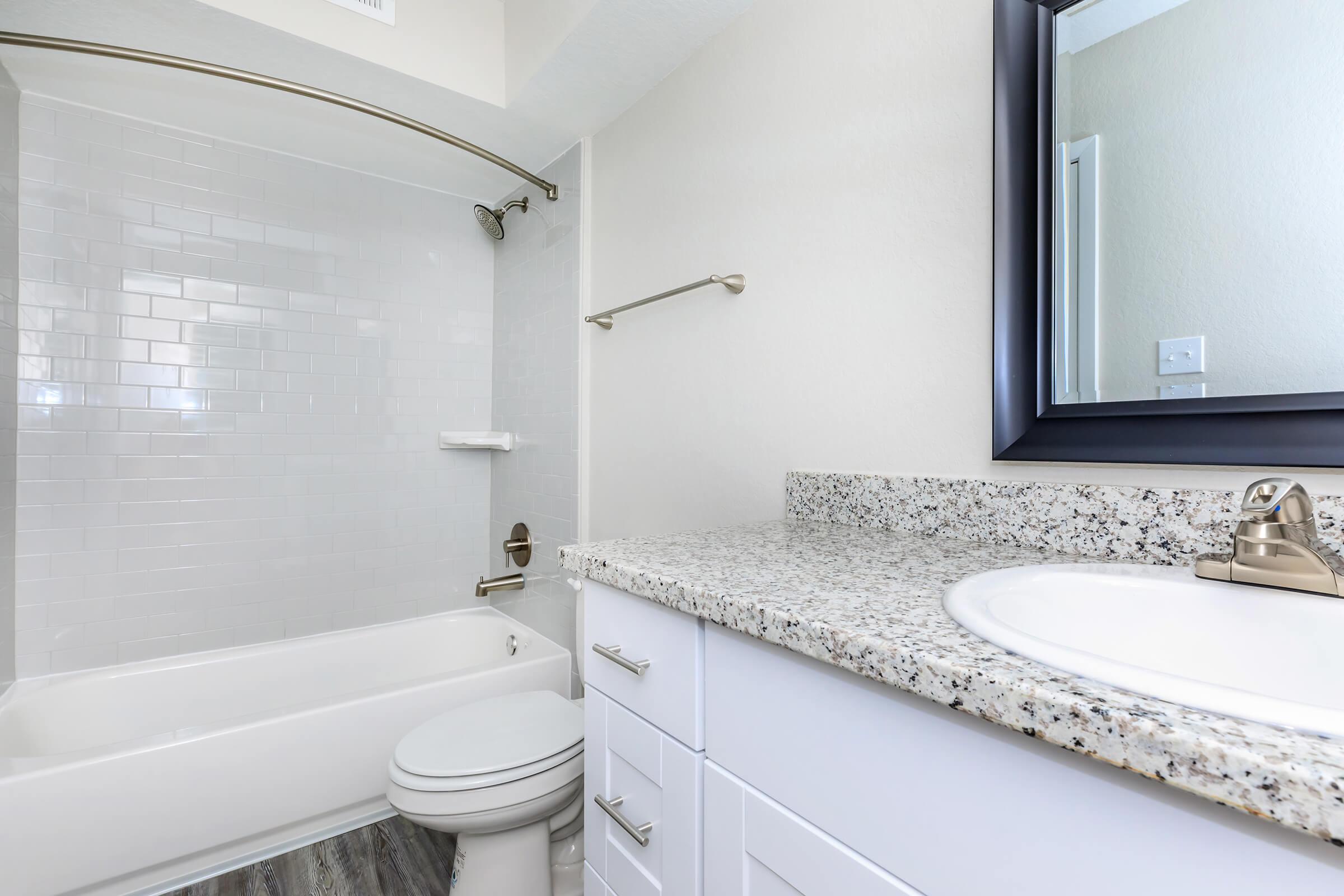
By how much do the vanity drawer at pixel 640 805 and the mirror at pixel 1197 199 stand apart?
2.58ft

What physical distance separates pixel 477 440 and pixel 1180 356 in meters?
2.28

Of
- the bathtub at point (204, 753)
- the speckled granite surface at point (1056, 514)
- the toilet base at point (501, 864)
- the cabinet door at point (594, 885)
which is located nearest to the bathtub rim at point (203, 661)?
the bathtub at point (204, 753)

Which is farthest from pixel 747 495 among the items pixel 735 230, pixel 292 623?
pixel 292 623

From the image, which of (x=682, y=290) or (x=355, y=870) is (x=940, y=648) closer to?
(x=682, y=290)

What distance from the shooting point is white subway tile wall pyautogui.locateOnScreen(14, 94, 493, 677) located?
1968 mm

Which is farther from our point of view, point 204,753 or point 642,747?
point 204,753

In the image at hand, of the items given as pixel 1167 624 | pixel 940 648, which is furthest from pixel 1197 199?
pixel 940 648

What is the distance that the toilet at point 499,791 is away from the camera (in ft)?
4.15

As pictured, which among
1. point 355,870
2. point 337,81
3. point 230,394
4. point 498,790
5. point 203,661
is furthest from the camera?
point 230,394

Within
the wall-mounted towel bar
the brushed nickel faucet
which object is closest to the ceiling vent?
the wall-mounted towel bar

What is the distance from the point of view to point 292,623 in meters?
2.35

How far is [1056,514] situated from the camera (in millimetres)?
917

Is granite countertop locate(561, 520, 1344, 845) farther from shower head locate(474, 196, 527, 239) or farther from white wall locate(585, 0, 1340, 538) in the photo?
shower head locate(474, 196, 527, 239)

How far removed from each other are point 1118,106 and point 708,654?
38.4 inches
